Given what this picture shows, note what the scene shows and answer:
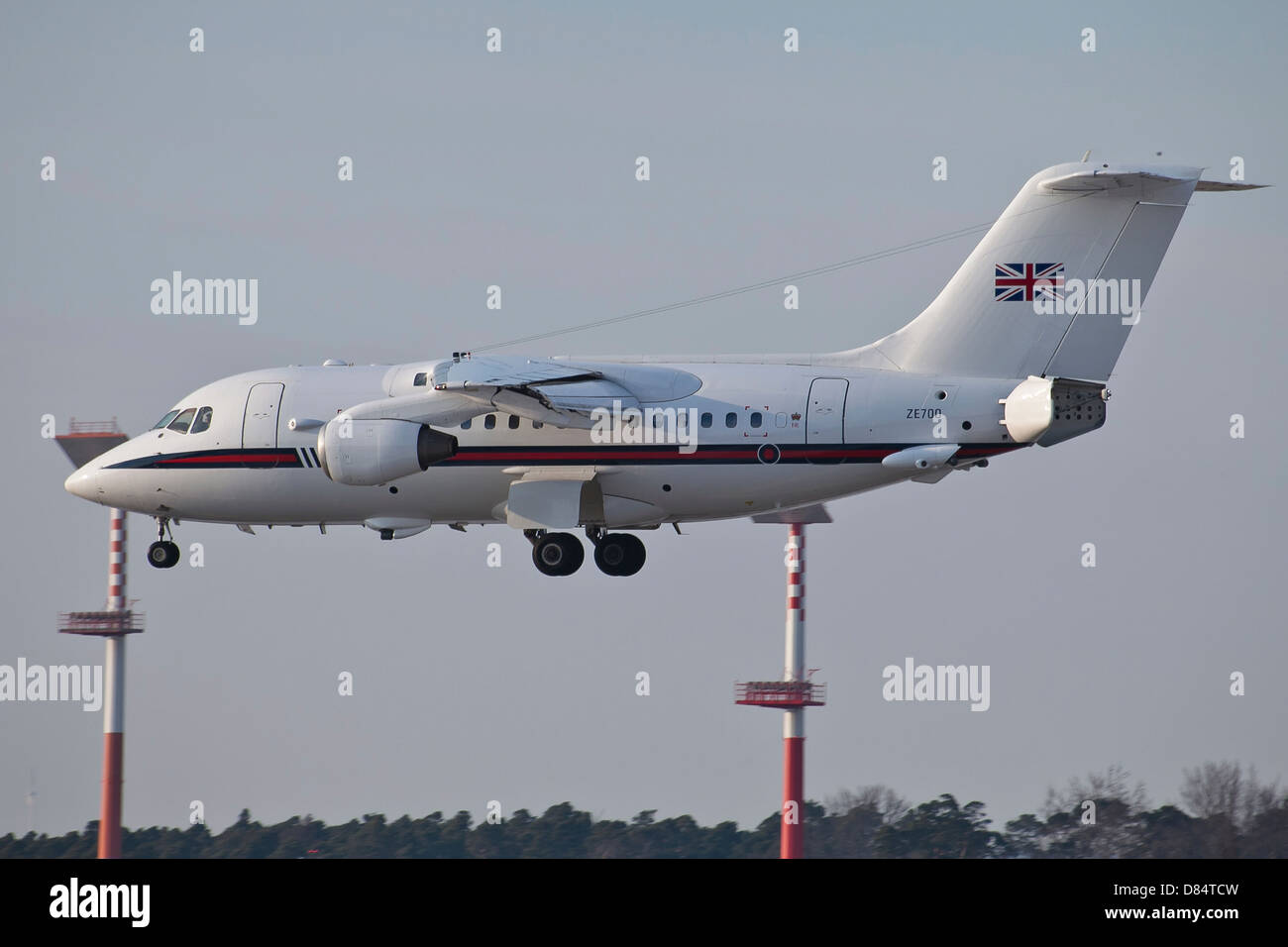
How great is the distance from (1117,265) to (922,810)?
2558 cm

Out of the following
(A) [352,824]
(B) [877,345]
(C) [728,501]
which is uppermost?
→ (B) [877,345]

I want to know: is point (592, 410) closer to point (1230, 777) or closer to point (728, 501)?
point (728, 501)

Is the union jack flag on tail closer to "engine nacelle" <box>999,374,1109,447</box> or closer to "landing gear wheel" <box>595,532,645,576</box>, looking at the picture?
"engine nacelle" <box>999,374,1109,447</box>

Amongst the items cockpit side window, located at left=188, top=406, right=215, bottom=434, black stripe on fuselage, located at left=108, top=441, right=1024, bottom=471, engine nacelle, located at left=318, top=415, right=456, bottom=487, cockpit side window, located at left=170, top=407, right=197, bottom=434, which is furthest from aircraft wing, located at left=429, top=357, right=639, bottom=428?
cockpit side window, located at left=170, top=407, right=197, bottom=434

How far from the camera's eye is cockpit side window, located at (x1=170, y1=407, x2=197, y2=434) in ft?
122

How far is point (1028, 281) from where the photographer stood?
3344 centimetres

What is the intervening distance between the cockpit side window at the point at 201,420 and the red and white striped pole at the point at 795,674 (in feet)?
68.1

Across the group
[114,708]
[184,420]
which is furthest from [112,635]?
[184,420]

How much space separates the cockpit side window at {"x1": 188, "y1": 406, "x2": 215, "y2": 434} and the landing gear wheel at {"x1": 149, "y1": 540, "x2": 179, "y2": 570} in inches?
118

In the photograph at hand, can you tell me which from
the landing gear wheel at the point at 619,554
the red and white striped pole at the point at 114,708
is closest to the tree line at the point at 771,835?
the red and white striped pole at the point at 114,708

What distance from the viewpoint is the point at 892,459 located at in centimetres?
3247

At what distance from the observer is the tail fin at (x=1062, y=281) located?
108ft
